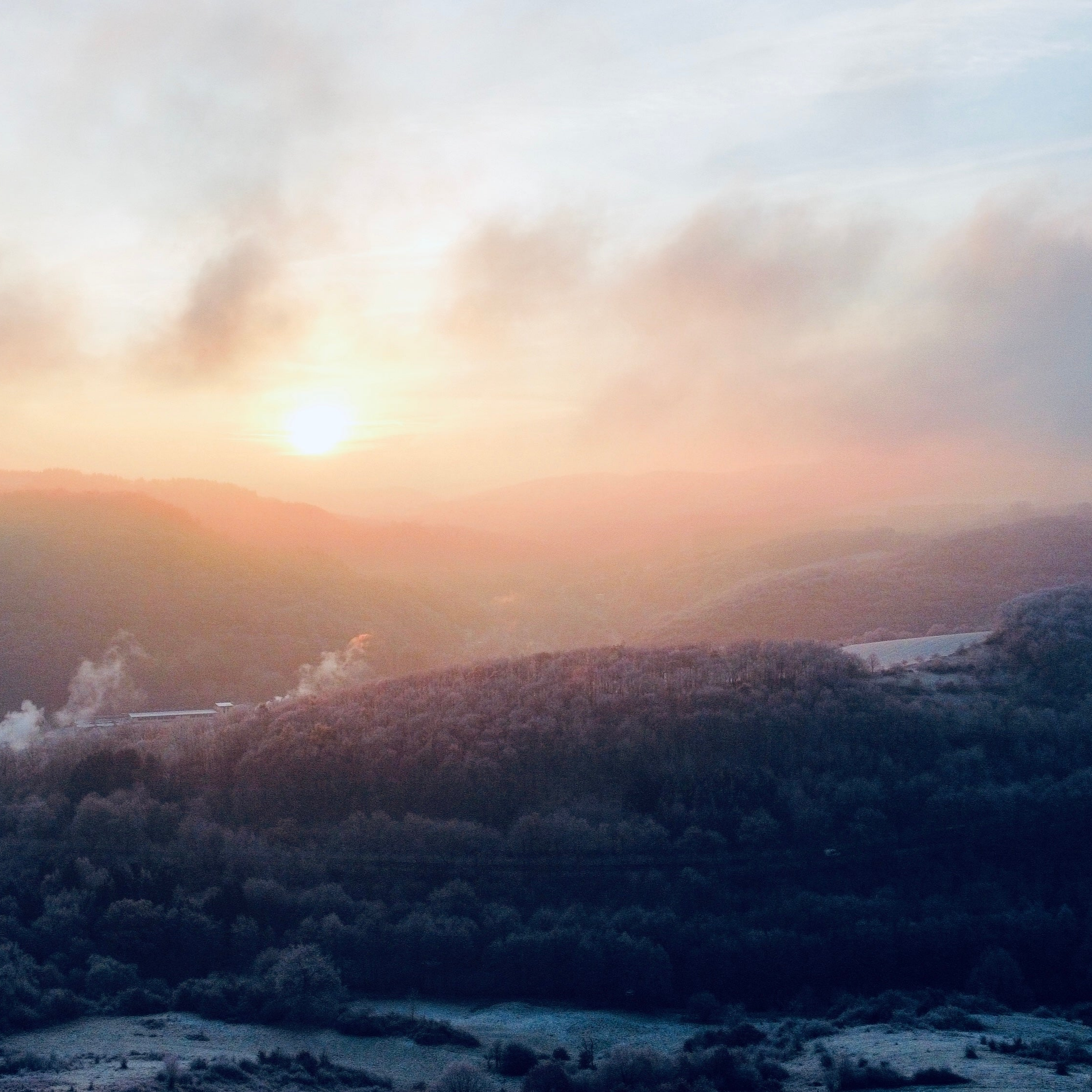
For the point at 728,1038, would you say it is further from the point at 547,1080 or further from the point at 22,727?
the point at 22,727

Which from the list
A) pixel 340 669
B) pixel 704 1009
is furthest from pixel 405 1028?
pixel 340 669

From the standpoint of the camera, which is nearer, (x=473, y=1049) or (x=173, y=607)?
(x=473, y=1049)

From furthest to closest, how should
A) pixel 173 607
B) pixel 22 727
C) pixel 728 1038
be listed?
1. pixel 173 607
2. pixel 22 727
3. pixel 728 1038

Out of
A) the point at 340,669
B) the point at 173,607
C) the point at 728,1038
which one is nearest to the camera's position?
the point at 728,1038

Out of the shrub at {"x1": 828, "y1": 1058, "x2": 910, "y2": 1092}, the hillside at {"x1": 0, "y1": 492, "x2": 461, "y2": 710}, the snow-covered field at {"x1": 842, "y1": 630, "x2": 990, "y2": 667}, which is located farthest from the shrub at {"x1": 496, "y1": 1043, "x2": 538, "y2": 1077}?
the hillside at {"x1": 0, "y1": 492, "x2": 461, "y2": 710}

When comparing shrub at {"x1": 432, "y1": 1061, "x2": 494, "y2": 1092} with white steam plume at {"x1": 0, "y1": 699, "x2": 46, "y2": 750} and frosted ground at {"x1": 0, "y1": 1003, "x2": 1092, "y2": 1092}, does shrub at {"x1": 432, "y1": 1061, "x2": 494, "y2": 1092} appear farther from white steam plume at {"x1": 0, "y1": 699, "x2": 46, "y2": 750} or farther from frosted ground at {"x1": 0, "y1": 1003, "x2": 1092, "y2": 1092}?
white steam plume at {"x1": 0, "y1": 699, "x2": 46, "y2": 750}

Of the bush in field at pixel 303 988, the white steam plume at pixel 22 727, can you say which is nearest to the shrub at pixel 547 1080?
the bush in field at pixel 303 988

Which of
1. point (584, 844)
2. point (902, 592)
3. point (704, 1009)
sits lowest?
point (704, 1009)
